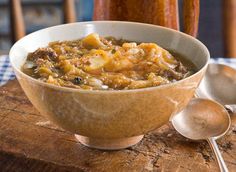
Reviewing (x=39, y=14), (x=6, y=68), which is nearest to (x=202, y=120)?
(x=6, y=68)

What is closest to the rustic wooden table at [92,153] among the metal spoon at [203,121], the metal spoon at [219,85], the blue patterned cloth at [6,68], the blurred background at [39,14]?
the metal spoon at [203,121]

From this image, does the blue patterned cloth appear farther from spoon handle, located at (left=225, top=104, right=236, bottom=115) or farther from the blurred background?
the blurred background

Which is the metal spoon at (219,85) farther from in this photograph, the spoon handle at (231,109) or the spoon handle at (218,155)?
the spoon handle at (218,155)

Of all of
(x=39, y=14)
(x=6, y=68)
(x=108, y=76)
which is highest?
(x=108, y=76)

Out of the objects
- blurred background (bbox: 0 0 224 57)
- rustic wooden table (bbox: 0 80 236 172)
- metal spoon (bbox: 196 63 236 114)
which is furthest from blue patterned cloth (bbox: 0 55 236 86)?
blurred background (bbox: 0 0 224 57)

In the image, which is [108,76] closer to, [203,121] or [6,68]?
[203,121]
